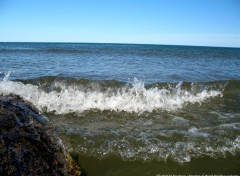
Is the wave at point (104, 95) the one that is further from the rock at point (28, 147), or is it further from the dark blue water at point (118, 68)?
the rock at point (28, 147)

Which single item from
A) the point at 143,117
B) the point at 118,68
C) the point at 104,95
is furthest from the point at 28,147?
the point at 118,68

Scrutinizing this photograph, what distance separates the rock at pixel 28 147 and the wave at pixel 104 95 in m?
4.68

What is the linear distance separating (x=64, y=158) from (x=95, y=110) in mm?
5105

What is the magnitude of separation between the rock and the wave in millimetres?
4684

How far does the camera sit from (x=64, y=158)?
2516 mm

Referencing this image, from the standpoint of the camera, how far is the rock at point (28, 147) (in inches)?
87.5

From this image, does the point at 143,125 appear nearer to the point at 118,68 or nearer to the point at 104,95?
the point at 104,95

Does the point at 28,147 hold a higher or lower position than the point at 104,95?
higher

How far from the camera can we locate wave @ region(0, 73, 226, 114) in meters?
7.89

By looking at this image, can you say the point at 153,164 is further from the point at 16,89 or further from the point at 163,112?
the point at 16,89

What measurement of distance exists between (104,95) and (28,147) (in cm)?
670

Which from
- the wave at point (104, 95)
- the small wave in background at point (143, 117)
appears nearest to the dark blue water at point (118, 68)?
the wave at point (104, 95)

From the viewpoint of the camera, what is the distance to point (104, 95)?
902cm

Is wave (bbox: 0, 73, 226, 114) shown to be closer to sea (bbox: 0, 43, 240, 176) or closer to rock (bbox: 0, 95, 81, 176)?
sea (bbox: 0, 43, 240, 176)
